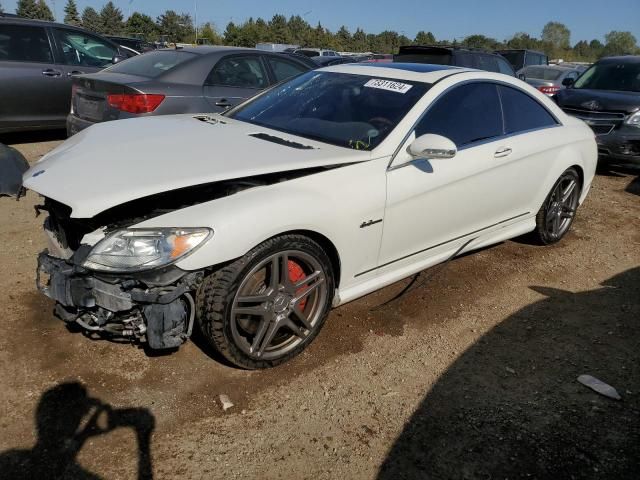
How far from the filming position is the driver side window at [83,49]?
7.68 metres

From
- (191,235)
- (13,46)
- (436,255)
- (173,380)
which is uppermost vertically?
(13,46)

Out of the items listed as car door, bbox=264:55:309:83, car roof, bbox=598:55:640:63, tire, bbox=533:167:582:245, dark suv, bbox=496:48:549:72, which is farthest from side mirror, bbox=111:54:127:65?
dark suv, bbox=496:48:549:72

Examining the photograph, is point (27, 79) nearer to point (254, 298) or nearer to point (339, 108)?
point (339, 108)

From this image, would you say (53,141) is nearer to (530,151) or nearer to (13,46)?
(13,46)

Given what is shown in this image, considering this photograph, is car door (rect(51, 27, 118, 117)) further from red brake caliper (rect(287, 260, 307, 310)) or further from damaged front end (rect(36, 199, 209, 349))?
red brake caliper (rect(287, 260, 307, 310))

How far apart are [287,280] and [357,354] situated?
0.69m

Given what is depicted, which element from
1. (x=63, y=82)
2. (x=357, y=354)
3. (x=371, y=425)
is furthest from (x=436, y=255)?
(x=63, y=82)

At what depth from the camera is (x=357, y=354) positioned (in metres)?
3.12

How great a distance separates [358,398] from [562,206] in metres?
3.21

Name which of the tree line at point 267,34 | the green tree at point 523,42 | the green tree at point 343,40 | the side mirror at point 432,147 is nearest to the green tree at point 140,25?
the tree line at point 267,34

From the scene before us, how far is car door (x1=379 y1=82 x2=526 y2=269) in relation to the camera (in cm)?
318

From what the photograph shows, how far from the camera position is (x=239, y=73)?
6.48m

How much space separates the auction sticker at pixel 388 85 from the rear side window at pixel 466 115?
244mm

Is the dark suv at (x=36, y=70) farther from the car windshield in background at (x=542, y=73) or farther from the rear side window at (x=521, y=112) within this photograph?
the car windshield in background at (x=542, y=73)
